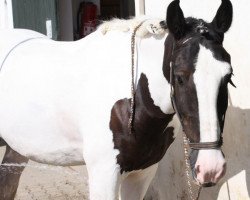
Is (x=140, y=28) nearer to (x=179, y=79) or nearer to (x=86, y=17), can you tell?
(x=179, y=79)

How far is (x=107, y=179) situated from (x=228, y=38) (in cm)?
118

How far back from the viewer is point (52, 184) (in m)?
4.21

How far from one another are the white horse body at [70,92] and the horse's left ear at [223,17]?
0.87 ft

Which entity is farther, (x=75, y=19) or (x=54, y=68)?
(x=75, y=19)

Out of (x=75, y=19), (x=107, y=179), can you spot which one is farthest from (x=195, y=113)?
(x=75, y=19)

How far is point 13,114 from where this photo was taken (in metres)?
2.67

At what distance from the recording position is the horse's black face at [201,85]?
177 cm

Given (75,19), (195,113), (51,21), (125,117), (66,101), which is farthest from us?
(75,19)

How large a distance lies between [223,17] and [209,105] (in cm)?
45

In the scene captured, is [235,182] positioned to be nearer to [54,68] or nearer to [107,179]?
[107,179]

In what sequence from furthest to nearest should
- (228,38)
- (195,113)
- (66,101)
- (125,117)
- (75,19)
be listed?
(75,19) < (228,38) < (66,101) < (125,117) < (195,113)

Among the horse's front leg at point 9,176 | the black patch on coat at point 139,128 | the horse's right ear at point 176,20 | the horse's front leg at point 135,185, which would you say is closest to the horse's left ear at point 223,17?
the horse's right ear at point 176,20

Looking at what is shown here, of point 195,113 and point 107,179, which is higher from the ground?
point 195,113

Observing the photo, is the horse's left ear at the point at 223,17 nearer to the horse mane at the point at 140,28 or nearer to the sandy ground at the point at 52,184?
the horse mane at the point at 140,28
